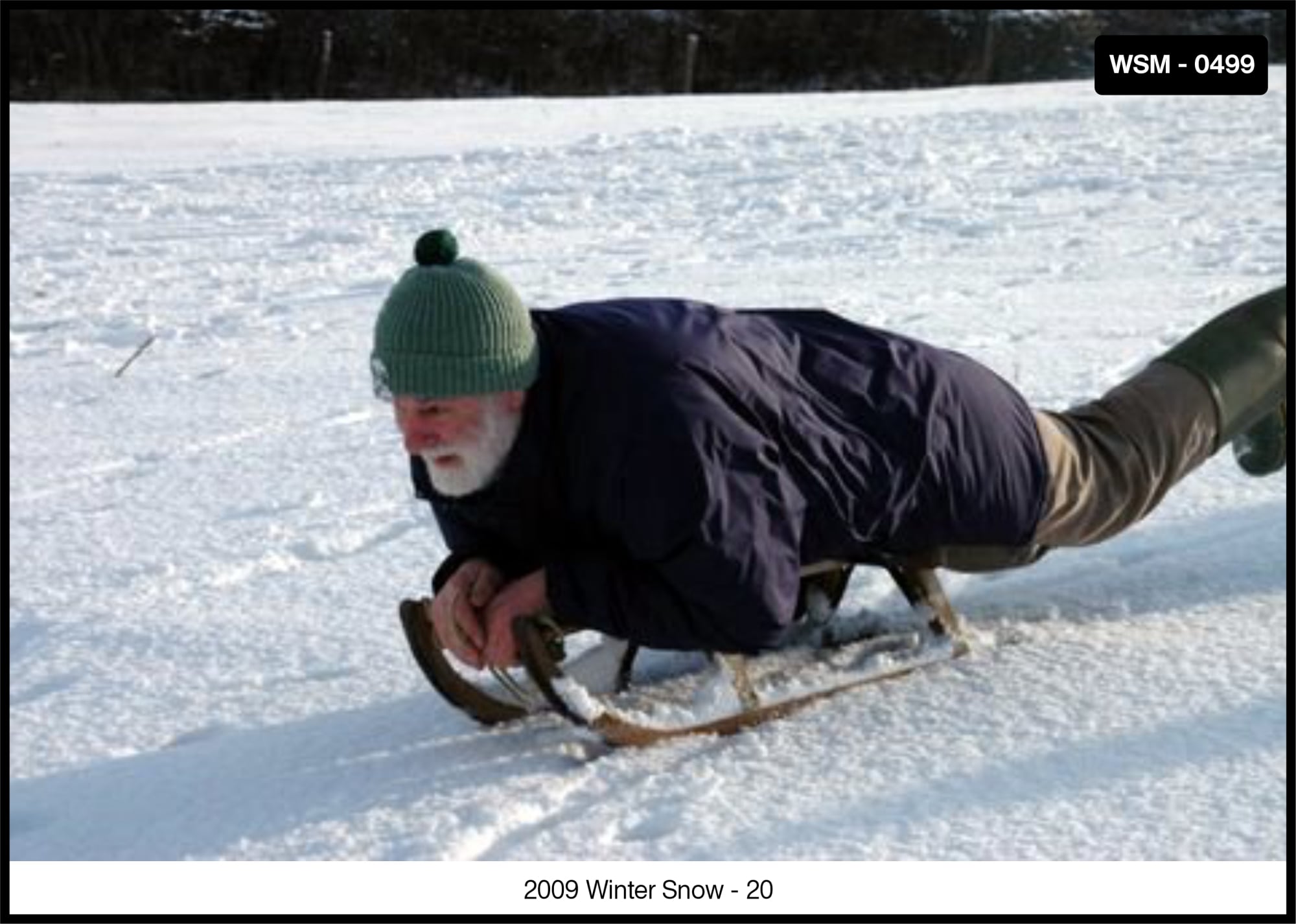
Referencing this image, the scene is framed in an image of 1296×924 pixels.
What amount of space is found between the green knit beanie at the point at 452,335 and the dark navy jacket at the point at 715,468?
0.10 m

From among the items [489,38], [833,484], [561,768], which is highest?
[489,38]

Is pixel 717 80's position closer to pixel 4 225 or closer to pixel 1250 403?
pixel 4 225

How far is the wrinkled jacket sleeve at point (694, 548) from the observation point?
7.50ft

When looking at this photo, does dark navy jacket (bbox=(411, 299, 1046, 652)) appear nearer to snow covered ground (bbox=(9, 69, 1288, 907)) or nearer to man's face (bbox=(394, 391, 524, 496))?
man's face (bbox=(394, 391, 524, 496))

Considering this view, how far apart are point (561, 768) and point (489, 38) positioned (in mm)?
16677

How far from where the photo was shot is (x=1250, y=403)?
3.12 metres

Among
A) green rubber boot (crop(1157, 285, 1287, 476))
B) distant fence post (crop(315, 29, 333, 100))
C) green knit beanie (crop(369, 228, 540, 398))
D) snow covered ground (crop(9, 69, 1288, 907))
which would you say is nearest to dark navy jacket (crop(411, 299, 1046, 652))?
green knit beanie (crop(369, 228, 540, 398))

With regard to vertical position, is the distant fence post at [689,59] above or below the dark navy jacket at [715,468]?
above

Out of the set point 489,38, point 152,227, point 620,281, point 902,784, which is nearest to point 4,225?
point 620,281

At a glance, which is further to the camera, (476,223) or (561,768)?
(476,223)

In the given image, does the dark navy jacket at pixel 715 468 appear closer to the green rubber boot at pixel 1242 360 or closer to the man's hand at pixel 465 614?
the man's hand at pixel 465 614

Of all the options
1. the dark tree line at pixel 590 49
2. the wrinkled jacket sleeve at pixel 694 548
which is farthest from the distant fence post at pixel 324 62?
the wrinkled jacket sleeve at pixel 694 548
